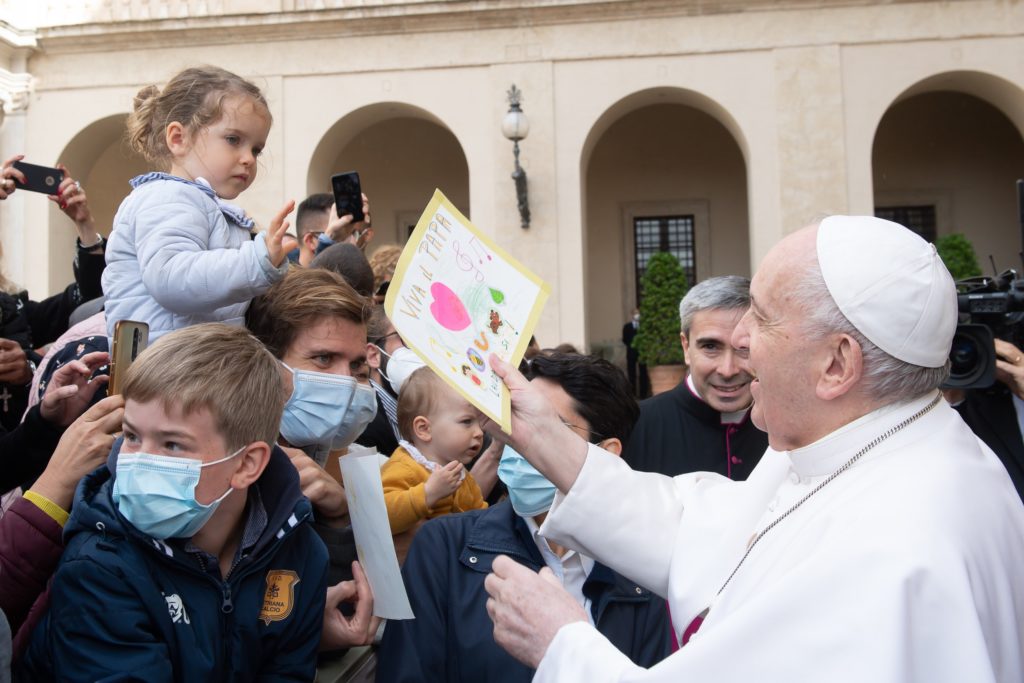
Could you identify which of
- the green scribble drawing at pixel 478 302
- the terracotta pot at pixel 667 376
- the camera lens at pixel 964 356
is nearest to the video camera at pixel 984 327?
the camera lens at pixel 964 356

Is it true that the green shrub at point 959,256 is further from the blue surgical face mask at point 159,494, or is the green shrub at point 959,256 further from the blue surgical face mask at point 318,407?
the blue surgical face mask at point 159,494

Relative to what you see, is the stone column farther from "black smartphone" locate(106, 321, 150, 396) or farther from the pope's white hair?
the pope's white hair

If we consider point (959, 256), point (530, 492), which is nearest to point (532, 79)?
point (959, 256)

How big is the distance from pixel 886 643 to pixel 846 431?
539 millimetres

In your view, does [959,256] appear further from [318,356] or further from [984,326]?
[318,356]

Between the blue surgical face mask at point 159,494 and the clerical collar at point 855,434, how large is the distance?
1.50 meters

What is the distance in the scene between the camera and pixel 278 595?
2.38 m

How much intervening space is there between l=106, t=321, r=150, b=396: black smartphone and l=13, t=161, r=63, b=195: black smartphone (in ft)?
6.56

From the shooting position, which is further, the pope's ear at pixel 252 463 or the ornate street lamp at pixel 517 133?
the ornate street lamp at pixel 517 133

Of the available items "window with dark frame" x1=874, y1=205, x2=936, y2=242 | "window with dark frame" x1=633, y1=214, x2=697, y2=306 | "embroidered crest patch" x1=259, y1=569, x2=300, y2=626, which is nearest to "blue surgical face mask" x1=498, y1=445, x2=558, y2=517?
"embroidered crest patch" x1=259, y1=569, x2=300, y2=626

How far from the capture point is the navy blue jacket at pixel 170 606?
2.11 m

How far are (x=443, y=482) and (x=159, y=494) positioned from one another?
1321 millimetres

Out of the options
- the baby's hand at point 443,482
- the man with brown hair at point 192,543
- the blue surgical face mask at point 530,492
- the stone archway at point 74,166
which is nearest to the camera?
the man with brown hair at point 192,543

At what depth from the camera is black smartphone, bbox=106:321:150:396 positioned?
2.43 meters
